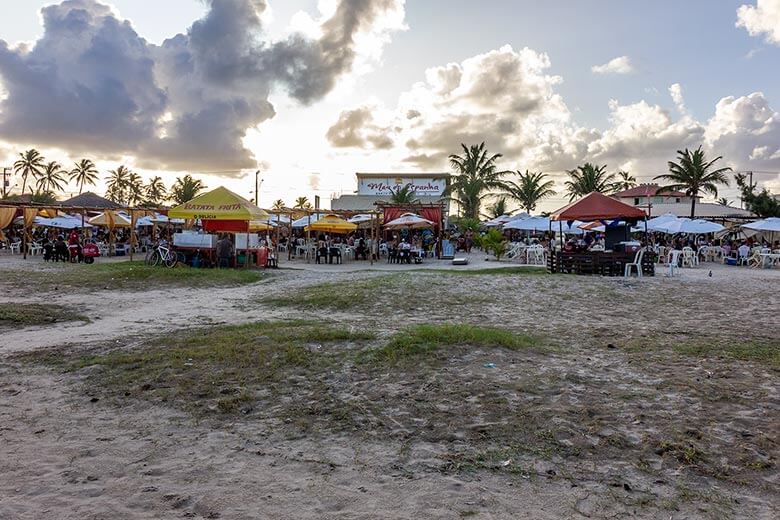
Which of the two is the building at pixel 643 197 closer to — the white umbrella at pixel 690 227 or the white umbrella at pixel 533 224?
the white umbrella at pixel 533 224

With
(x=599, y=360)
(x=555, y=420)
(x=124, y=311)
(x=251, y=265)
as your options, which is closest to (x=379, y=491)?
(x=555, y=420)

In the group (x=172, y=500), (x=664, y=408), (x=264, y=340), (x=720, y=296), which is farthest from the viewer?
(x=720, y=296)

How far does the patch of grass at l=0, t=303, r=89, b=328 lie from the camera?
28.6 feet

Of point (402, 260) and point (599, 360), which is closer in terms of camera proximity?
point (599, 360)

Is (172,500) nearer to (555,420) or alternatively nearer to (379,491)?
(379,491)

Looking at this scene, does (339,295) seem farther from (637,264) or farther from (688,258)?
(688,258)

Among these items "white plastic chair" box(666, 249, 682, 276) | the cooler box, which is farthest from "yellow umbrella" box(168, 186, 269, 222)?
"white plastic chair" box(666, 249, 682, 276)

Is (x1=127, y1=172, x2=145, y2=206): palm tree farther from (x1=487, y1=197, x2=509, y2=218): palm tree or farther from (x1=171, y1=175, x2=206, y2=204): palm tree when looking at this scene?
(x1=487, y1=197, x2=509, y2=218): palm tree

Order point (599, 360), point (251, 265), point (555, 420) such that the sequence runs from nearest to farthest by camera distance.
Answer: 1. point (555, 420)
2. point (599, 360)
3. point (251, 265)

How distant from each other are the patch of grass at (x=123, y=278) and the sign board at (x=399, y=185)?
42605 millimetres

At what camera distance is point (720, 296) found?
480 inches

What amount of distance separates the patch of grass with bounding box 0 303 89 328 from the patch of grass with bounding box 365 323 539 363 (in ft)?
18.1

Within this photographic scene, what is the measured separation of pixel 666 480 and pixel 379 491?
1.83 meters

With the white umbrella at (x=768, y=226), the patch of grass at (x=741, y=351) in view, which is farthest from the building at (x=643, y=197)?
the patch of grass at (x=741, y=351)
